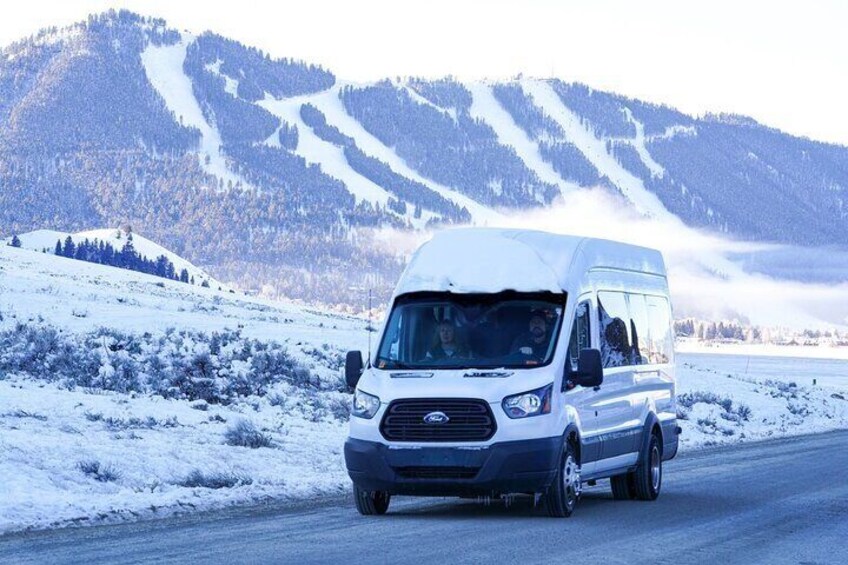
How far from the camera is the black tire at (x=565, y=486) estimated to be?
47.3 ft

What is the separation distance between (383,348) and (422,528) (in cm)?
189

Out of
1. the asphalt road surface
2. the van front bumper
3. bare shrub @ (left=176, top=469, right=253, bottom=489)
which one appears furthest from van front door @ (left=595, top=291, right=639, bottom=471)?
bare shrub @ (left=176, top=469, right=253, bottom=489)

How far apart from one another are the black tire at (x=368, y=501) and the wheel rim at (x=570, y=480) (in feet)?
5.56

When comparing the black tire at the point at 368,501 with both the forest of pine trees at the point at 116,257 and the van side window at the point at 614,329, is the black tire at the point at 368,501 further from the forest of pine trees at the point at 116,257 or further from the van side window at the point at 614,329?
the forest of pine trees at the point at 116,257

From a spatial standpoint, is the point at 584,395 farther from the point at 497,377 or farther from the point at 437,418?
the point at 437,418

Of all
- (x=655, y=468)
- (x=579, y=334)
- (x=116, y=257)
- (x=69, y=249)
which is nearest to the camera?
(x=579, y=334)

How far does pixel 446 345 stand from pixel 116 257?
511 ft

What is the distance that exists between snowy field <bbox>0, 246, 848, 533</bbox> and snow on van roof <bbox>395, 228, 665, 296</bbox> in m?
3.18

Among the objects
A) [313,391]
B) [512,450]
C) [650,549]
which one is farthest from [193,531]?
[313,391]

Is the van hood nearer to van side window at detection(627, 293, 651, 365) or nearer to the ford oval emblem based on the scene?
the ford oval emblem

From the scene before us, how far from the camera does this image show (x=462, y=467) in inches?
549

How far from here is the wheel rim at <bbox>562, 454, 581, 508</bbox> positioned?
572 inches

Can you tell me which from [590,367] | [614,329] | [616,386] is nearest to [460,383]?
[590,367]

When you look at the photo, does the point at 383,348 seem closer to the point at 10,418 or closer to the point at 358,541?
the point at 358,541
